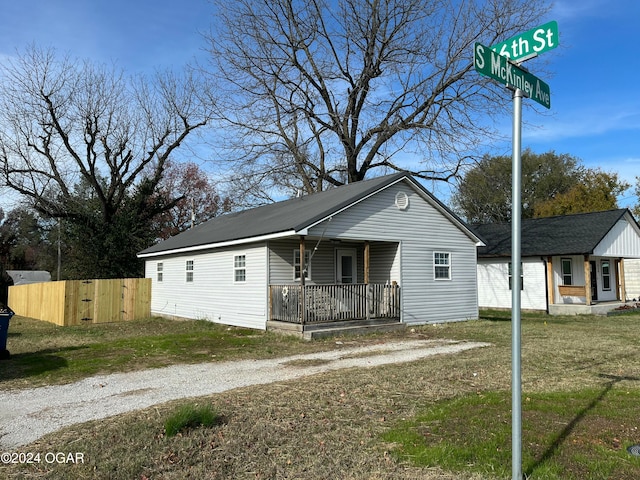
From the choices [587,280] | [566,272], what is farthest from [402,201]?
[566,272]

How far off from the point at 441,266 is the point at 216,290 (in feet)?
27.0

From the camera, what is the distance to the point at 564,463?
4.32 m

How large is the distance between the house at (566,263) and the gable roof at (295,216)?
242 inches

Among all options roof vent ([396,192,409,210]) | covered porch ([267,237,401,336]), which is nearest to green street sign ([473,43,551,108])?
covered porch ([267,237,401,336])

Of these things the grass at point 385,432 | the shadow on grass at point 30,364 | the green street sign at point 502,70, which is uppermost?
the green street sign at point 502,70

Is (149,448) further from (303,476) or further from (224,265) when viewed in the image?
(224,265)

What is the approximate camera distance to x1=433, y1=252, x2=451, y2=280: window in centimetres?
1797

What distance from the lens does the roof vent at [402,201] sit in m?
16.9

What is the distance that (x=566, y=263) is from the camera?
23.7m

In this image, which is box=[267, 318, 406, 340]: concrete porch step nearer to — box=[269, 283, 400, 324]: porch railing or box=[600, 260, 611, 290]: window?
box=[269, 283, 400, 324]: porch railing

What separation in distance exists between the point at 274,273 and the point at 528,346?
7.56 m

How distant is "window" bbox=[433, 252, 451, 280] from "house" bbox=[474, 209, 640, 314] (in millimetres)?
4562

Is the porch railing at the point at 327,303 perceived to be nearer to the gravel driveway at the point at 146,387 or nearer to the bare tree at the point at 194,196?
the gravel driveway at the point at 146,387

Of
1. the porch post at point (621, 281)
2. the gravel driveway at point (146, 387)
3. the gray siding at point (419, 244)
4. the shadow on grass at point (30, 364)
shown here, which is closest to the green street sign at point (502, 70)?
the gravel driveway at point (146, 387)
